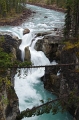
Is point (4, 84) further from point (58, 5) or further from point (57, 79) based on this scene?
point (58, 5)

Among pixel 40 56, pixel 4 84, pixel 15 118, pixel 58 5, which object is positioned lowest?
pixel 58 5

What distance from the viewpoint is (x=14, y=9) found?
91.2m

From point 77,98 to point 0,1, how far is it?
→ 62.5m

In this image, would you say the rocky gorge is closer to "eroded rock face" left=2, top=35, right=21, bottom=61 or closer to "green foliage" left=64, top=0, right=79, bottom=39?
"eroded rock face" left=2, top=35, right=21, bottom=61

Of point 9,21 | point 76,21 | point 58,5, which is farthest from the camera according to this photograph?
point 58,5

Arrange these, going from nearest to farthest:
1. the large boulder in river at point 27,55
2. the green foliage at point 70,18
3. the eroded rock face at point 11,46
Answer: the eroded rock face at point 11,46 → the green foliage at point 70,18 → the large boulder in river at point 27,55

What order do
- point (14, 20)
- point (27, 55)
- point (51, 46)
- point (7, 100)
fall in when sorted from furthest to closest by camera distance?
point (14, 20) → point (27, 55) → point (51, 46) → point (7, 100)

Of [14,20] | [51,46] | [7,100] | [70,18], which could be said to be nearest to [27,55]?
[51,46]

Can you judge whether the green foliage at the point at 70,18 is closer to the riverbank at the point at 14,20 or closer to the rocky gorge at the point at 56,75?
the rocky gorge at the point at 56,75

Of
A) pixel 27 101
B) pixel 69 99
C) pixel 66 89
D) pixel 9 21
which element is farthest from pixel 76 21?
pixel 9 21

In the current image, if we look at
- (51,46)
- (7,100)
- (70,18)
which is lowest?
(51,46)

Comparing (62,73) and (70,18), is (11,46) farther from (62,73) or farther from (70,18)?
(70,18)

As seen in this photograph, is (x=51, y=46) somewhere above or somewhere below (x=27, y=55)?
above

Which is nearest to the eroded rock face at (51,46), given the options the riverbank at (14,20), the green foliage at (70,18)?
the green foliage at (70,18)
